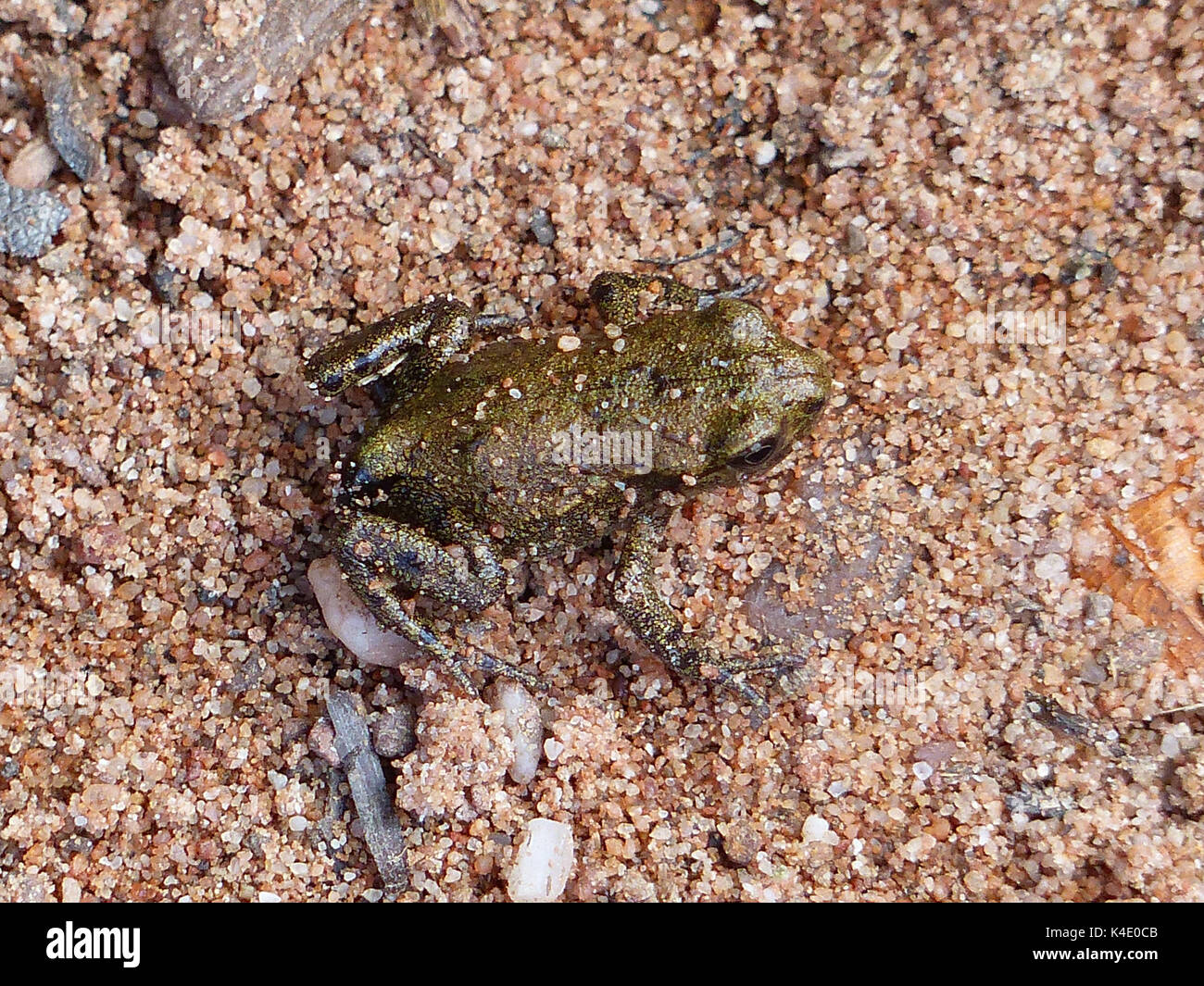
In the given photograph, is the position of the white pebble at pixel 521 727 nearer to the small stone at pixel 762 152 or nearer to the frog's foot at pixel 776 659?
the frog's foot at pixel 776 659

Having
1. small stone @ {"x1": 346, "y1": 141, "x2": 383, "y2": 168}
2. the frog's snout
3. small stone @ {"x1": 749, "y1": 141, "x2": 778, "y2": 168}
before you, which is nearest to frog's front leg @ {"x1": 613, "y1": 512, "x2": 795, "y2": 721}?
the frog's snout

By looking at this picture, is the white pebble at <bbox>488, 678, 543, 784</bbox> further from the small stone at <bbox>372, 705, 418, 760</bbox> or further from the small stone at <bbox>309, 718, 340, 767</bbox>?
the small stone at <bbox>309, 718, 340, 767</bbox>

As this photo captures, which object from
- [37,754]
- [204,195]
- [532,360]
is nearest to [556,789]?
[532,360]

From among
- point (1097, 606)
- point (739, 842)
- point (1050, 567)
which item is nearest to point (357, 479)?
point (739, 842)

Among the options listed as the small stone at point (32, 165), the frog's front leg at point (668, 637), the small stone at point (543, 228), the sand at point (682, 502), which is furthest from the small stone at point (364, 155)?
the frog's front leg at point (668, 637)

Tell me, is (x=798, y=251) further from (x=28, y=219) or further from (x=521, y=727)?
(x=28, y=219)

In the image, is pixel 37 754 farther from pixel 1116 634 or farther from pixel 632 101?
pixel 1116 634

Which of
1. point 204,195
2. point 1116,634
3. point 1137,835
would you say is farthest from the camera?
point 204,195

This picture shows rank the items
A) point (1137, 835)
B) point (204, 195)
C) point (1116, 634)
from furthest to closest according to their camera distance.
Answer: point (204, 195) < point (1116, 634) < point (1137, 835)
